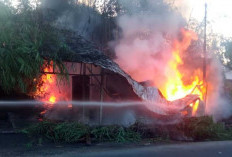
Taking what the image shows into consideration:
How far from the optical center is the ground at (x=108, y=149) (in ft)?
22.7

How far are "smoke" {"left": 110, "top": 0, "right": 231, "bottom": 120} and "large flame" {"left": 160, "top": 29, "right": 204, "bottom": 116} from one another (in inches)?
4.2

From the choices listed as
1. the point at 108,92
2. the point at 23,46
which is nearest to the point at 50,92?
the point at 108,92

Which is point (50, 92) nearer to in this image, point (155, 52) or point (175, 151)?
point (155, 52)

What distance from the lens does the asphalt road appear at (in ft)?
22.7

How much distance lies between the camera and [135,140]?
8.50m

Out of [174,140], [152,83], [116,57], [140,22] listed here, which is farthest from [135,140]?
[140,22]

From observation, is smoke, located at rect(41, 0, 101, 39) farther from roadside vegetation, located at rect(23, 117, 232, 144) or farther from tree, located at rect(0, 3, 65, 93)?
roadside vegetation, located at rect(23, 117, 232, 144)

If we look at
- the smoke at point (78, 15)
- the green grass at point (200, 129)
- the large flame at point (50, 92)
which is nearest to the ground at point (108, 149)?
the green grass at point (200, 129)

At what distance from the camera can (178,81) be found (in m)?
11.8

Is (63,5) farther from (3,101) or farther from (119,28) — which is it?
(3,101)

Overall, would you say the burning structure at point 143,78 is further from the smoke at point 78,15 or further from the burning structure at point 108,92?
the smoke at point 78,15

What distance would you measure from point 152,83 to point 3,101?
5.35 meters

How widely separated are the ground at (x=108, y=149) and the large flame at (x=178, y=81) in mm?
2858

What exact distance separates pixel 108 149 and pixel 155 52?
18.5 ft
